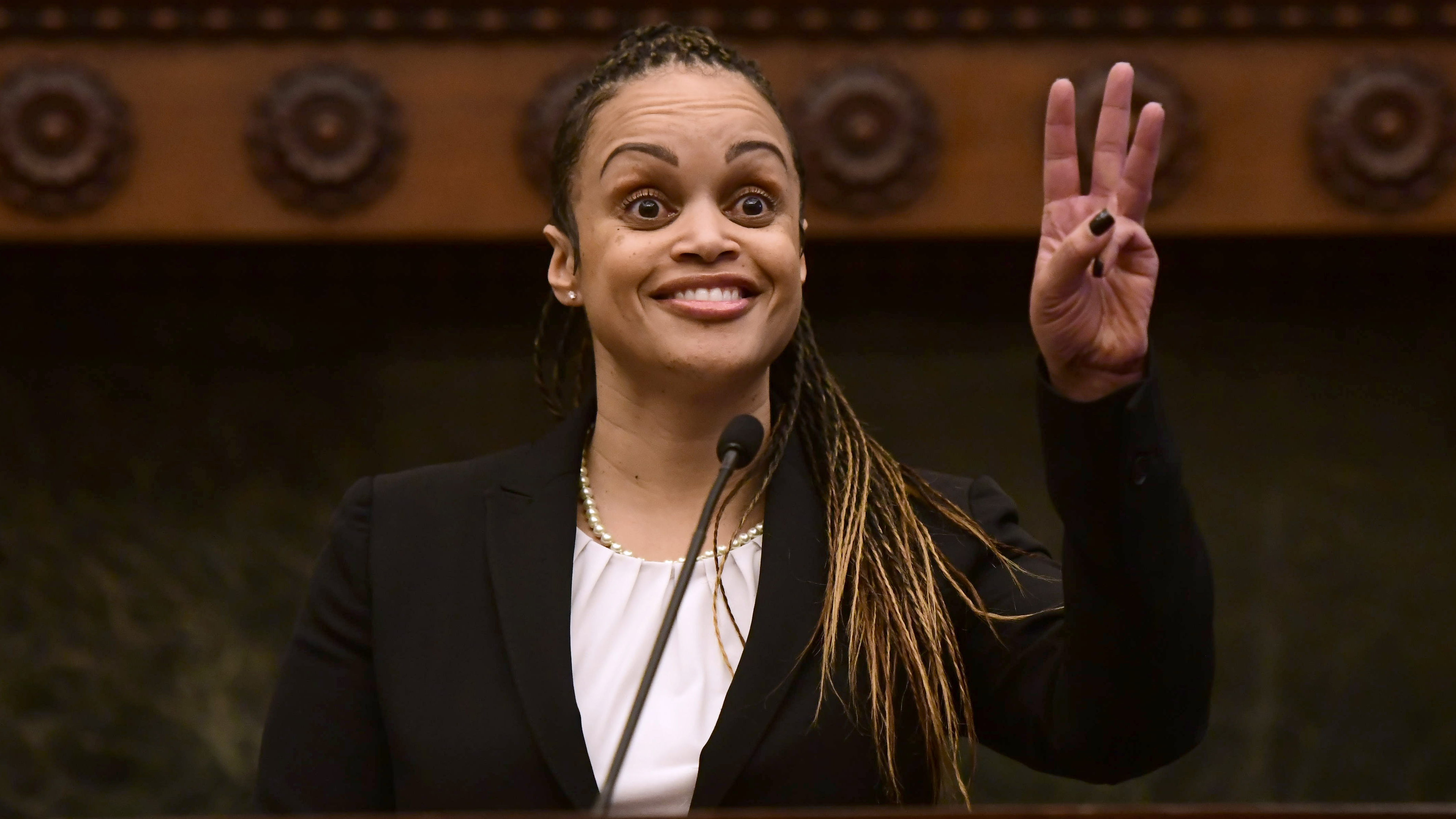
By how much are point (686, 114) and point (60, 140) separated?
5.02ft

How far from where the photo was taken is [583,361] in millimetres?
2062

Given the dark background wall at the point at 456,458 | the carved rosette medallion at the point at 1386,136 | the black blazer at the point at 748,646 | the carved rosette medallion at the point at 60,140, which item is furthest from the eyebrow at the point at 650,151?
the carved rosette medallion at the point at 1386,136

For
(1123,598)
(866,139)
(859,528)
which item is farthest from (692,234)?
(866,139)

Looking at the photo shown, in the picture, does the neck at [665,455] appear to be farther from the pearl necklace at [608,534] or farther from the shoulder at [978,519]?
the shoulder at [978,519]

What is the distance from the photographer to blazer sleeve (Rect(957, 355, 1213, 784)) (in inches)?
54.6

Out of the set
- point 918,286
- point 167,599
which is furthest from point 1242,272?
point 167,599

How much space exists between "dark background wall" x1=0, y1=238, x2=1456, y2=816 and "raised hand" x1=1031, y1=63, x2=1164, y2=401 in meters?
1.58

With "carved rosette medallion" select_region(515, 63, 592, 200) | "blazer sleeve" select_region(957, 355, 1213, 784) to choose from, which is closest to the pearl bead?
"blazer sleeve" select_region(957, 355, 1213, 784)

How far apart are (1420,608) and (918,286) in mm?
1132

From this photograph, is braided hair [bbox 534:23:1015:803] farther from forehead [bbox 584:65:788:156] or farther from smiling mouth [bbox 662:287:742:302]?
smiling mouth [bbox 662:287:742:302]

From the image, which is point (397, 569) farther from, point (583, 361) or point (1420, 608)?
point (1420, 608)

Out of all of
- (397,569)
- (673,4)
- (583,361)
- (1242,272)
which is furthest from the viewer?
(1242,272)

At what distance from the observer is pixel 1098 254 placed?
139 centimetres

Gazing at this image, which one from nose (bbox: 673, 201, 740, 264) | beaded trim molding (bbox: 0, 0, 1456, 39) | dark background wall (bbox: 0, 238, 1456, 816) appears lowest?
dark background wall (bbox: 0, 238, 1456, 816)
